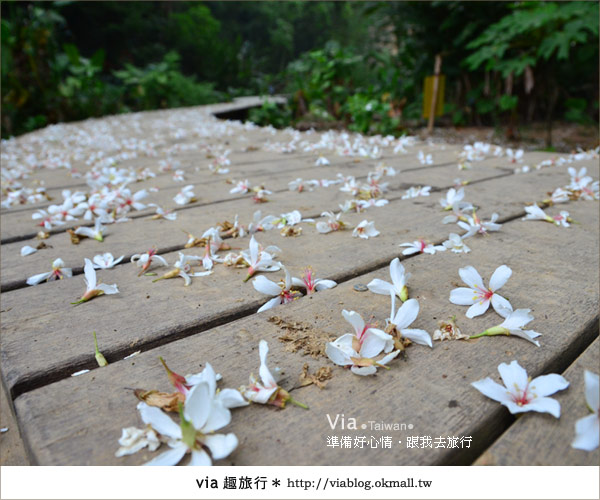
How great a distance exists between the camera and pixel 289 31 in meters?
22.4

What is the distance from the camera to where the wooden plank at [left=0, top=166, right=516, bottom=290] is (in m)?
1.25

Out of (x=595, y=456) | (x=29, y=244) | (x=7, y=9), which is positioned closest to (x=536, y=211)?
(x=595, y=456)

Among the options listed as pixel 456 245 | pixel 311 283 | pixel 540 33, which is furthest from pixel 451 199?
pixel 540 33

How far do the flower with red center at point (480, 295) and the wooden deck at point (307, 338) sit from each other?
1.1 inches

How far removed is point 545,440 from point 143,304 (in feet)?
2.50

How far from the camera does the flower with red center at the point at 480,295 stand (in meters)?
0.84

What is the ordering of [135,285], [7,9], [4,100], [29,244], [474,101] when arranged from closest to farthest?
[135,285] → [29,244] → [474,101] → [4,100] → [7,9]

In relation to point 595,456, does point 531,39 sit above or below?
above

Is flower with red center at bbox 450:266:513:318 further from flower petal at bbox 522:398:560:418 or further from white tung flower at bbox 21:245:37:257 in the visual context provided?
white tung flower at bbox 21:245:37:257

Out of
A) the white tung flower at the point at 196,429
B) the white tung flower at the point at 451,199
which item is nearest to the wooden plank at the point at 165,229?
the white tung flower at the point at 451,199

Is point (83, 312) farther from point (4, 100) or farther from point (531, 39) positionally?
point (4, 100)

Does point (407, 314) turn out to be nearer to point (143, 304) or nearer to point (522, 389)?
point (522, 389)

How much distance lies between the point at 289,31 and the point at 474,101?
19426mm

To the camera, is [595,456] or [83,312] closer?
[595,456]
